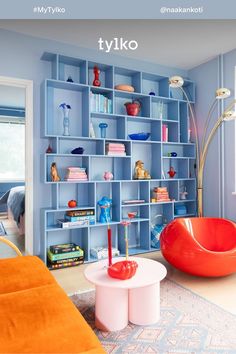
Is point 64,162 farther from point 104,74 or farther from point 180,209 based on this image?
point 180,209

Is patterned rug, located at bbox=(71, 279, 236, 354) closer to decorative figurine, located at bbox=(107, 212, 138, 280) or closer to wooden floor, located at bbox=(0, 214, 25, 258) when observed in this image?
decorative figurine, located at bbox=(107, 212, 138, 280)

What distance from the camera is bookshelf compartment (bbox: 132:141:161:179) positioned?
12.3ft

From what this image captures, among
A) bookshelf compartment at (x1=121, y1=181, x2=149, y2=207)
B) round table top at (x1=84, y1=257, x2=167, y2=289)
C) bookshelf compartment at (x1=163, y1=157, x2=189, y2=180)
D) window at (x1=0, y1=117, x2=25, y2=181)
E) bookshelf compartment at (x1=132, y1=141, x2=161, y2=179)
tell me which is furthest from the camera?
window at (x1=0, y1=117, x2=25, y2=181)

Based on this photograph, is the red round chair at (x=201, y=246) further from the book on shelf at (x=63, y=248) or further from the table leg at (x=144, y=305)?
the book on shelf at (x=63, y=248)

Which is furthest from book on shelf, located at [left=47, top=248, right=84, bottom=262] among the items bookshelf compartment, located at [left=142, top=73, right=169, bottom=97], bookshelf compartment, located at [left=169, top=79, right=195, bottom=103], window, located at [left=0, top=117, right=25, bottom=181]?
window, located at [left=0, top=117, right=25, bottom=181]

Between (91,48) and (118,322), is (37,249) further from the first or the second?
(91,48)

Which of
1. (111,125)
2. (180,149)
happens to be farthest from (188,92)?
(111,125)

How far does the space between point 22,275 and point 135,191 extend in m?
2.26

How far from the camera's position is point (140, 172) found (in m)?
3.58

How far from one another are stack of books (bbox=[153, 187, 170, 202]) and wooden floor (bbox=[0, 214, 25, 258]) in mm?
1804

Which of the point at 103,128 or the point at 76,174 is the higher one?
the point at 103,128

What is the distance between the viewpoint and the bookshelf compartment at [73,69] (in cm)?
319

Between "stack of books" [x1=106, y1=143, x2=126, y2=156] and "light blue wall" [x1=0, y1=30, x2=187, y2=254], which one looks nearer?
"light blue wall" [x1=0, y1=30, x2=187, y2=254]
